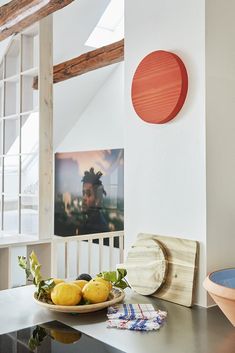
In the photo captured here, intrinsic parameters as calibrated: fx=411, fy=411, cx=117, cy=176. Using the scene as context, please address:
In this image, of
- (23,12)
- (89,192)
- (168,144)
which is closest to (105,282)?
(168,144)

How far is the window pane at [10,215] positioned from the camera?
3647 mm

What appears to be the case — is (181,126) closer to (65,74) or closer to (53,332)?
(53,332)

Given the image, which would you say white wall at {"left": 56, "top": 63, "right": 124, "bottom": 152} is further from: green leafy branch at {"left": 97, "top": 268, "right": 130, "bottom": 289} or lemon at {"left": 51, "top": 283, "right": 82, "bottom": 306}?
lemon at {"left": 51, "top": 283, "right": 82, "bottom": 306}

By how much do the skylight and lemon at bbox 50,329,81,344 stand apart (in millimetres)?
4093

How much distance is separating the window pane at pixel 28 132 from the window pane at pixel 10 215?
19.7 inches

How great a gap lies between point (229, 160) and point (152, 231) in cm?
38

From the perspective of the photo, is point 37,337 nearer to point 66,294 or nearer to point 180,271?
point 66,294

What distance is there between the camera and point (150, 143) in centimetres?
153

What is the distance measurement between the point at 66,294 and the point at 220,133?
0.72 meters

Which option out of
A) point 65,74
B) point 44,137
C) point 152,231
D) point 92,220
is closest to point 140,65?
point 152,231

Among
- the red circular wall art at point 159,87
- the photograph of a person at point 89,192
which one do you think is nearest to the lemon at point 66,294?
the red circular wall art at point 159,87

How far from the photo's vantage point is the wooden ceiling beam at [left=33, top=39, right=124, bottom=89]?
411 cm

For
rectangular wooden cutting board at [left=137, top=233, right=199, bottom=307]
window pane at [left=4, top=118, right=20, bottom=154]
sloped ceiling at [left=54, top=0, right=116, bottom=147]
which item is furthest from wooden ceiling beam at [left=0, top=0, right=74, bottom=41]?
rectangular wooden cutting board at [left=137, top=233, right=199, bottom=307]

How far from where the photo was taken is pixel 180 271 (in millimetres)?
1363
